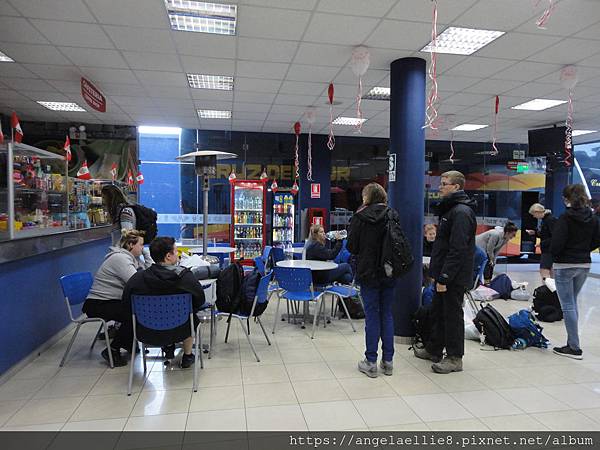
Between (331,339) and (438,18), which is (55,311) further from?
(438,18)

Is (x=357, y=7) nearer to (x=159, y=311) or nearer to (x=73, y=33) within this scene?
(x=73, y=33)

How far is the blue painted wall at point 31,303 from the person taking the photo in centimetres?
326

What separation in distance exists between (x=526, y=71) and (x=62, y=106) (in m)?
7.27

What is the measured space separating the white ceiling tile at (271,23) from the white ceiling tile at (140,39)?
82 centimetres

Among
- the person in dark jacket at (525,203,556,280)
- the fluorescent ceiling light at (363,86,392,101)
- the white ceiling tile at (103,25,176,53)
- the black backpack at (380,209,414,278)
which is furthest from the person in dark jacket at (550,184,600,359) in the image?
the white ceiling tile at (103,25,176,53)

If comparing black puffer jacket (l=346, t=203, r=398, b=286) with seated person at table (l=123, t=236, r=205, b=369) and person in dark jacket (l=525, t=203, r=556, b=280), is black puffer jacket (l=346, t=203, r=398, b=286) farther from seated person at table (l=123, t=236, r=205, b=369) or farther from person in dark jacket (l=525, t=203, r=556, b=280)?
person in dark jacket (l=525, t=203, r=556, b=280)

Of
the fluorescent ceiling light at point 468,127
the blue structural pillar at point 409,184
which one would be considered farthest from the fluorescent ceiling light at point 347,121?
the blue structural pillar at point 409,184

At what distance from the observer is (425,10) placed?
3.45 metres

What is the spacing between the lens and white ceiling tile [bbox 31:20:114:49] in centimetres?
378

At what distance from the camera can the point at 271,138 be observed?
929cm

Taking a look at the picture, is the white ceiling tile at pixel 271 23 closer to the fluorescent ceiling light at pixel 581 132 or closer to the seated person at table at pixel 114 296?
the seated person at table at pixel 114 296

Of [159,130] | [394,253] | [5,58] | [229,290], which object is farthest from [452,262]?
[159,130]

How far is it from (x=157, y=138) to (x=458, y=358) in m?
8.34

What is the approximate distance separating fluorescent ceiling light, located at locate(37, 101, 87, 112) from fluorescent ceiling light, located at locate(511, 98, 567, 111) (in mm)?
7467
